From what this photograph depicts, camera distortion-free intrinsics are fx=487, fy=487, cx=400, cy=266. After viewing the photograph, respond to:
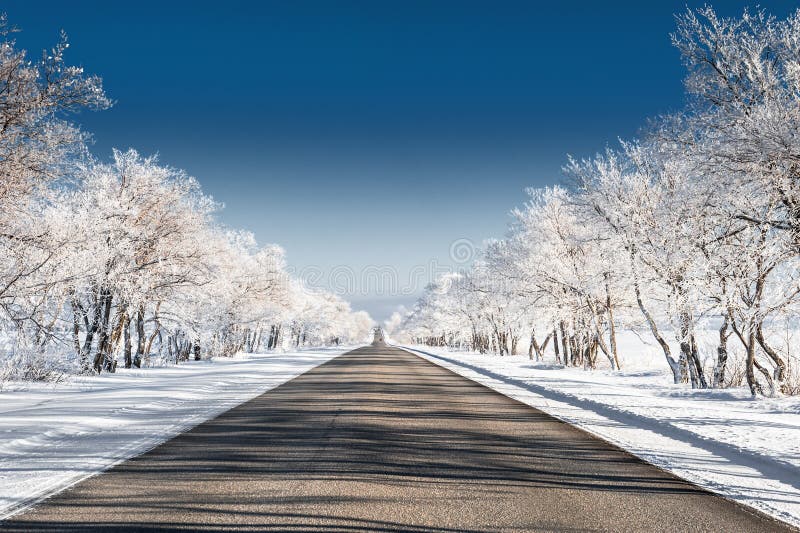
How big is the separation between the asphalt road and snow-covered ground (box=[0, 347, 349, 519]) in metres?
0.39

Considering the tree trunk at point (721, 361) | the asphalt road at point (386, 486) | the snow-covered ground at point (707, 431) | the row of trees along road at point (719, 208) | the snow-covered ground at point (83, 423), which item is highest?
the row of trees along road at point (719, 208)

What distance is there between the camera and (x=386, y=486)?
4.85 m

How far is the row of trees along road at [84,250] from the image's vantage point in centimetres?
1041

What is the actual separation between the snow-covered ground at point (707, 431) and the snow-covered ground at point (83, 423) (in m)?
6.72

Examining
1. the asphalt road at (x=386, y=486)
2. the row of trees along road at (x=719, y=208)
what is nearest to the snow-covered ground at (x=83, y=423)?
the asphalt road at (x=386, y=486)

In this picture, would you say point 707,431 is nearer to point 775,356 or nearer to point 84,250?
point 775,356

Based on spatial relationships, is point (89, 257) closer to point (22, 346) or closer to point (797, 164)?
point (22, 346)

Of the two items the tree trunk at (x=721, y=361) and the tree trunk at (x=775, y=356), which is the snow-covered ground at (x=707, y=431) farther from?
the tree trunk at (x=721, y=361)

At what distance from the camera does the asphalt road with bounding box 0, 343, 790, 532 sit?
13.0 ft

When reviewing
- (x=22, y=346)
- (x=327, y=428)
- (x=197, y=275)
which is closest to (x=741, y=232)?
(x=327, y=428)

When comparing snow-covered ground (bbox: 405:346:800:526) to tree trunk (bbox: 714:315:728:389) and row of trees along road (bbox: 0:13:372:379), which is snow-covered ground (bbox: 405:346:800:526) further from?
row of trees along road (bbox: 0:13:372:379)

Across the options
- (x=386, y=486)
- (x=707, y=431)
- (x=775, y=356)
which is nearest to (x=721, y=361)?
(x=775, y=356)

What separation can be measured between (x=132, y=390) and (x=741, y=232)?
16.7 meters

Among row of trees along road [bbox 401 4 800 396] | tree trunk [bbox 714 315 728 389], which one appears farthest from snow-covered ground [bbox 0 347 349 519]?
tree trunk [bbox 714 315 728 389]
